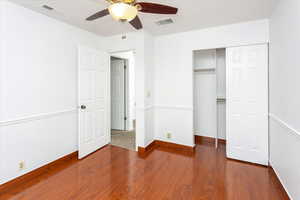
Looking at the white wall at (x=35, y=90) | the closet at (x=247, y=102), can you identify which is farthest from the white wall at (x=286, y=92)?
the white wall at (x=35, y=90)

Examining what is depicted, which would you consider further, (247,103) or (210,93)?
(210,93)

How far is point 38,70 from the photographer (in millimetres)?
2479

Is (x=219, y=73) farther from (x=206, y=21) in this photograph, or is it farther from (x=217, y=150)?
(x=217, y=150)

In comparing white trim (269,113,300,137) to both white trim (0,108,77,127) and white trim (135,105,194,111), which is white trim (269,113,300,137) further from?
white trim (0,108,77,127)

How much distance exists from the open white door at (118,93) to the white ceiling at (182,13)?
1.81 m

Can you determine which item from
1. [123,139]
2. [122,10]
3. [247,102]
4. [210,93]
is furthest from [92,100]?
[247,102]

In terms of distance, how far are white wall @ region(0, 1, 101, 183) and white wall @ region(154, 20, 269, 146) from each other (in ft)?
5.93

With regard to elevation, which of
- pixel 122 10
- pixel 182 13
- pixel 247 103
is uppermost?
pixel 182 13

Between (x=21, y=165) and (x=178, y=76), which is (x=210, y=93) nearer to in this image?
(x=178, y=76)

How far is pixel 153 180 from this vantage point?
7.52ft

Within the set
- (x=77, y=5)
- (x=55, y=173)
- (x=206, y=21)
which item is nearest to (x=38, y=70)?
(x=77, y=5)

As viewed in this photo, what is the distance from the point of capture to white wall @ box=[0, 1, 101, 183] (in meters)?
2.12

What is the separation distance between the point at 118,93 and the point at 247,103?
3.56 metres

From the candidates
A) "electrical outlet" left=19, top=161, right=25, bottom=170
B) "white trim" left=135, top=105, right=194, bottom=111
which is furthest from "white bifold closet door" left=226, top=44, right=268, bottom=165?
"electrical outlet" left=19, top=161, right=25, bottom=170
